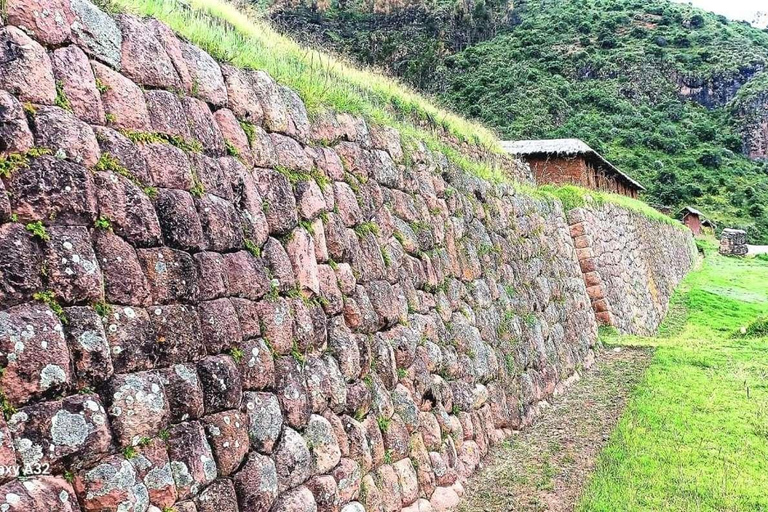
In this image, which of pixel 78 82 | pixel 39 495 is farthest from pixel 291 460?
pixel 78 82

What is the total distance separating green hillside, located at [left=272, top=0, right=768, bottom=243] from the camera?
4559 centimetres

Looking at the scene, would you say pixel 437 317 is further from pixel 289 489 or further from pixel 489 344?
pixel 289 489

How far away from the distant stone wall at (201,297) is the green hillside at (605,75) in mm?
35809

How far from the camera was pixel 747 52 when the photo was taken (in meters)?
61.1

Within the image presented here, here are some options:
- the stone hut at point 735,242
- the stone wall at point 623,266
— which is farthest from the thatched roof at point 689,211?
the stone wall at point 623,266

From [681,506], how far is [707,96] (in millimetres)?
60774

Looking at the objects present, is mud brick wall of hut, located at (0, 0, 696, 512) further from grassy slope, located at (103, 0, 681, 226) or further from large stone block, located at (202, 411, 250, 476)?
grassy slope, located at (103, 0, 681, 226)

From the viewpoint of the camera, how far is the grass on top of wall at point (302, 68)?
4.17 m

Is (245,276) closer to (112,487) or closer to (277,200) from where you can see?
(277,200)

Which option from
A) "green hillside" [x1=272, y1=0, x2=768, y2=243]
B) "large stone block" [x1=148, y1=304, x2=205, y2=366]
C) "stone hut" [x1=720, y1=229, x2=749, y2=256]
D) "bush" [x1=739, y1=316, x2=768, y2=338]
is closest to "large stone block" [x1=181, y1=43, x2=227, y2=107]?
"large stone block" [x1=148, y1=304, x2=205, y2=366]

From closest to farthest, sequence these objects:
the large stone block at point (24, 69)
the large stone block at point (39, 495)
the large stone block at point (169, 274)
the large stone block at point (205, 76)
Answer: the large stone block at point (39, 495)
the large stone block at point (24, 69)
the large stone block at point (169, 274)
the large stone block at point (205, 76)

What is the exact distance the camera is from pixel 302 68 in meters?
5.64

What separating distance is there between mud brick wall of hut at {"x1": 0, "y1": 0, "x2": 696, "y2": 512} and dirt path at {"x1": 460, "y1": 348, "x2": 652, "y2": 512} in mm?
282

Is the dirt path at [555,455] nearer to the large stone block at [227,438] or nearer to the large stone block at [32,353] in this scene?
the large stone block at [227,438]
